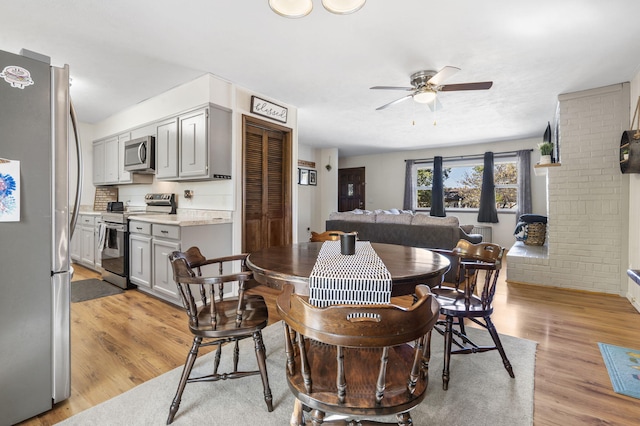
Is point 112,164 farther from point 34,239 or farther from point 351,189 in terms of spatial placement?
point 351,189

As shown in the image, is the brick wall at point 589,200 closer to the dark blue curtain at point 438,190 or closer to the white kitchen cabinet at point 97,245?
the dark blue curtain at point 438,190

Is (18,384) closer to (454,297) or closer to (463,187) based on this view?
(454,297)

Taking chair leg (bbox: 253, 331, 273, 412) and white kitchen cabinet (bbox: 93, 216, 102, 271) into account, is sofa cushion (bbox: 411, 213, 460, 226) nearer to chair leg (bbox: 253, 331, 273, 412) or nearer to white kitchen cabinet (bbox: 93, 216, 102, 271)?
chair leg (bbox: 253, 331, 273, 412)

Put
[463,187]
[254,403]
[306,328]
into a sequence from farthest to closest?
1. [463,187]
2. [254,403]
3. [306,328]

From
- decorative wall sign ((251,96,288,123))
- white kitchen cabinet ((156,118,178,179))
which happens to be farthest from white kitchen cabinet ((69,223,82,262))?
decorative wall sign ((251,96,288,123))

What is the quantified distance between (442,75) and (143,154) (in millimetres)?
3709

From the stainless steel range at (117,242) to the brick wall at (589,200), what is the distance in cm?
508

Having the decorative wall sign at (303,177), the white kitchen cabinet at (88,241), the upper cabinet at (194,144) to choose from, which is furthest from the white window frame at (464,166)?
the white kitchen cabinet at (88,241)

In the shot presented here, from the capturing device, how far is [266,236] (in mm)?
4105

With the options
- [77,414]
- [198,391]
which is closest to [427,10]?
[198,391]

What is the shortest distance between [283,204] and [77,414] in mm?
3097

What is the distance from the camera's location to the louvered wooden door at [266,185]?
384 centimetres

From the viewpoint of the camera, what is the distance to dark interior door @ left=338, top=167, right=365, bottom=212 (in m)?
8.83

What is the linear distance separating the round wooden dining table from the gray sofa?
2329mm
